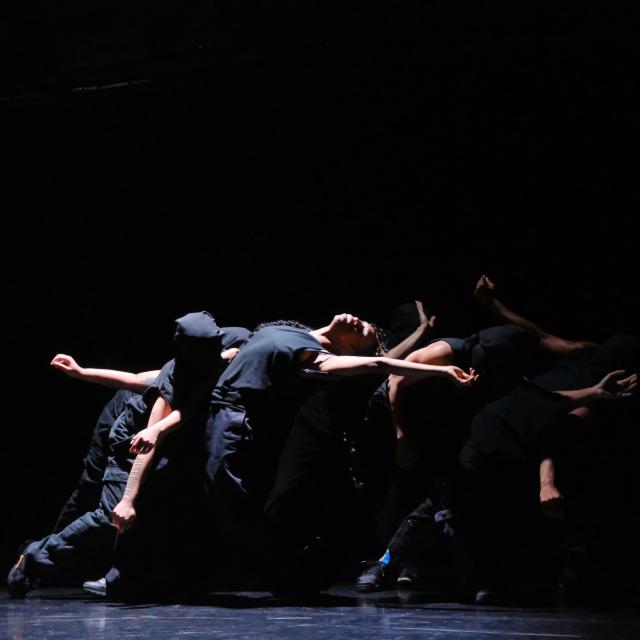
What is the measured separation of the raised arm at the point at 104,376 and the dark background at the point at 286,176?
1.17m

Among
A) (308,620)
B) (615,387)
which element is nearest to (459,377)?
(615,387)

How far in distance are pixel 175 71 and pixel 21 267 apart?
147cm

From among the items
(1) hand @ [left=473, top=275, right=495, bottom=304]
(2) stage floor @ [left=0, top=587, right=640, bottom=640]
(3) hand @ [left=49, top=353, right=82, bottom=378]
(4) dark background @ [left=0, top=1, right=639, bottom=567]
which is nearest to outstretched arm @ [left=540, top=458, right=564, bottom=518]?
(2) stage floor @ [left=0, top=587, right=640, bottom=640]

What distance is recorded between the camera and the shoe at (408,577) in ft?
11.7

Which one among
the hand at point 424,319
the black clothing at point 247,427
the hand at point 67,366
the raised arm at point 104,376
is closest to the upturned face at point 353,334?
the black clothing at point 247,427

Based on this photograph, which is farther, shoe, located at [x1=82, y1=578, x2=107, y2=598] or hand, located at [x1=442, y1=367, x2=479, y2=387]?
shoe, located at [x1=82, y1=578, x2=107, y2=598]

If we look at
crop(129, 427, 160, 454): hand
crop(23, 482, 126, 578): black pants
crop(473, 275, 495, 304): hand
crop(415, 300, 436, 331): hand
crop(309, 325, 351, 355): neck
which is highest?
crop(473, 275, 495, 304): hand

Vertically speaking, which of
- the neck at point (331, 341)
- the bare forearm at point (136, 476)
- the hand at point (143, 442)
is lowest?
the bare forearm at point (136, 476)

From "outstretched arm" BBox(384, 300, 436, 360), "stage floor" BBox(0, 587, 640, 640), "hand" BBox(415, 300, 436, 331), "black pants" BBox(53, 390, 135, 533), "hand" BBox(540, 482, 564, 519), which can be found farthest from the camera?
"hand" BBox(415, 300, 436, 331)

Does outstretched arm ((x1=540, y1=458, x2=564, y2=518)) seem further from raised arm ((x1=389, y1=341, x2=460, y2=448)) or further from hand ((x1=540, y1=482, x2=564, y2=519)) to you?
raised arm ((x1=389, y1=341, x2=460, y2=448))

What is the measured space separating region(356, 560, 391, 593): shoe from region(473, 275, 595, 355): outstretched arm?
1.21 metres

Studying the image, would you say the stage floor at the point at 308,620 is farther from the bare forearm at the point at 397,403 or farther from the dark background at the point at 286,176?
the dark background at the point at 286,176

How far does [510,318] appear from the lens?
153 inches

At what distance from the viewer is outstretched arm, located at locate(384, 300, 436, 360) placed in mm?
3852
